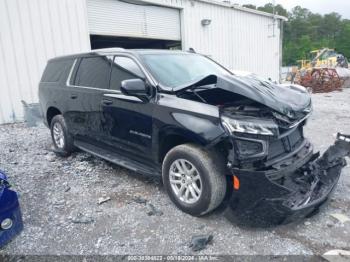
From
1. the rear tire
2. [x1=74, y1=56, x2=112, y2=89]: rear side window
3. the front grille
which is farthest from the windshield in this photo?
the rear tire

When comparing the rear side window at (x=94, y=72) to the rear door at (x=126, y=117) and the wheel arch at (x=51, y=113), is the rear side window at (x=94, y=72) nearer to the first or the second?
the rear door at (x=126, y=117)

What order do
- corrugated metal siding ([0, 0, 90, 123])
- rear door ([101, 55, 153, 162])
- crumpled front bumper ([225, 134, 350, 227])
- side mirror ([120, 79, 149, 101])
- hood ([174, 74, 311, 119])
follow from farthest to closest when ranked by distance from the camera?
corrugated metal siding ([0, 0, 90, 123]), rear door ([101, 55, 153, 162]), side mirror ([120, 79, 149, 101]), hood ([174, 74, 311, 119]), crumpled front bumper ([225, 134, 350, 227])

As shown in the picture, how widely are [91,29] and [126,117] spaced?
696 cm

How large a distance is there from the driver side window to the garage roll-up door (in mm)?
6328

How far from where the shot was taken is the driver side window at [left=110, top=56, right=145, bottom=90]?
3.72 meters

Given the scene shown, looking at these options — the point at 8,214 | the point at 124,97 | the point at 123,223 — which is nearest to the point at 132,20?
the point at 124,97

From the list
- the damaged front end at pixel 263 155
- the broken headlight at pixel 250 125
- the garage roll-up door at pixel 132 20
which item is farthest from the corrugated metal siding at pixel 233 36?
the broken headlight at pixel 250 125

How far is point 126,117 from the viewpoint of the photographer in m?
3.75

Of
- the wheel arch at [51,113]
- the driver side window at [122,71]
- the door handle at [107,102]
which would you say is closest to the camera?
the driver side window at [122,71]

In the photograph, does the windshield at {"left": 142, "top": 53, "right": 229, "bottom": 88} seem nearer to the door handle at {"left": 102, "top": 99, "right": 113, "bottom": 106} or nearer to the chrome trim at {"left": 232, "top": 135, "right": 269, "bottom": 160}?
the door handle at {"left": 102, "top": 99, "right": 113, "bottom": 106}

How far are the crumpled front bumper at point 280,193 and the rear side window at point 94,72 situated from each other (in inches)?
94.3

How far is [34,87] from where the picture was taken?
888 centimetres

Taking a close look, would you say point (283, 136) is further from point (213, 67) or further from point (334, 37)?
point (334, 37)

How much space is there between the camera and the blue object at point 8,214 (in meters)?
2.83
